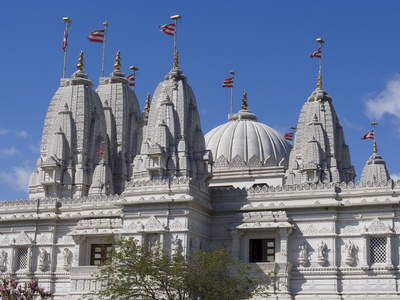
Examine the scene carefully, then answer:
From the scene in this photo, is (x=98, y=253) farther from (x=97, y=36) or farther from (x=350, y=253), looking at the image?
(x=97, y=36)

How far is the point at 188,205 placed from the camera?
43.6 m

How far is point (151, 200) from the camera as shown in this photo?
4403cm

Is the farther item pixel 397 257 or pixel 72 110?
pixel 72 110

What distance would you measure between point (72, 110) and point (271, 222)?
17.5m

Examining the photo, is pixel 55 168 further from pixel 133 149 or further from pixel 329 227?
pixel 329 227

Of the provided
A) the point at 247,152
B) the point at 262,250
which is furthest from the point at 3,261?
the point at 247,152

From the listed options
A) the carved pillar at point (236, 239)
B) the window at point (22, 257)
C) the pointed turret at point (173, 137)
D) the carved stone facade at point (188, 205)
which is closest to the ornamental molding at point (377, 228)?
the carved stone facade at point (188, 205)

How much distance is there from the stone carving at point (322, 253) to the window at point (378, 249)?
2343 mm

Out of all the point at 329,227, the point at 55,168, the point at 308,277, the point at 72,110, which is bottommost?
the point at 308,277

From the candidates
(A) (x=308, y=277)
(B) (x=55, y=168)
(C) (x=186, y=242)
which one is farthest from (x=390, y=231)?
(B) (x=55, y=168)

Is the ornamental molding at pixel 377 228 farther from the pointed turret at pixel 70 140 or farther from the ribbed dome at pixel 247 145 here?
the pointed turret at pixel 70 140

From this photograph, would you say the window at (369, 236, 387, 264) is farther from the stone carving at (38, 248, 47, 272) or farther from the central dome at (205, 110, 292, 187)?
the stone carving at (38, 248, 47, 272)

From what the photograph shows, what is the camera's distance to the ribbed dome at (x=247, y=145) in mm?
59375

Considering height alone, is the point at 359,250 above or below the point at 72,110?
below
